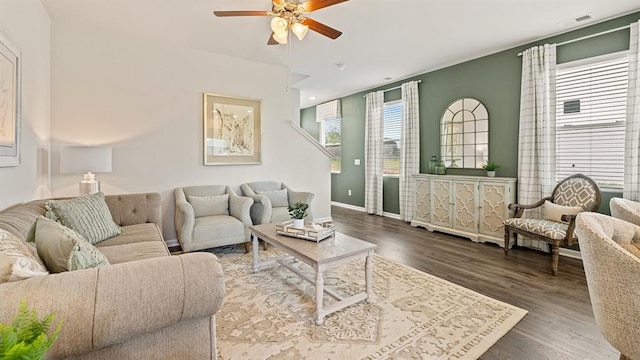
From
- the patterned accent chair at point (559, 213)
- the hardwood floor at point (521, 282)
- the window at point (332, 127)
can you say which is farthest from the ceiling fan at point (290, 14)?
the window at point (332, 127)

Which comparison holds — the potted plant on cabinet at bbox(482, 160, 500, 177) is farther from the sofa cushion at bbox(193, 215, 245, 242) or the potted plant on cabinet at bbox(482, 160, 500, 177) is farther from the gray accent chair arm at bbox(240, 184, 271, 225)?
the sofa cushion at bbox(193, 215, 245, 242)

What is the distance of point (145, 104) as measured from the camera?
147 inches

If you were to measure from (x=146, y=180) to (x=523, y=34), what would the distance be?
201 inches

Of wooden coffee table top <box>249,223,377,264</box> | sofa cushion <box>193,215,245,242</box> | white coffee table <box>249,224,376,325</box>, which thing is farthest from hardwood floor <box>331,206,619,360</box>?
sofa cushion <box>193,215,245,242</box>

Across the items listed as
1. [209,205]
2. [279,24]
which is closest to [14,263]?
[279,24]

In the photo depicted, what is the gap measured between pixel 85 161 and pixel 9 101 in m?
0.88

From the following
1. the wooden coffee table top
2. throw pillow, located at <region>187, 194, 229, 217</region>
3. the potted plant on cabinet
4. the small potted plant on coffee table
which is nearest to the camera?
the wooden coffee table top

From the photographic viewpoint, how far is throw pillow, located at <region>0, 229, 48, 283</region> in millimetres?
1016

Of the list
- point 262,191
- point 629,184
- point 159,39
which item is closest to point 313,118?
point 262,191

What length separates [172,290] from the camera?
112 cm

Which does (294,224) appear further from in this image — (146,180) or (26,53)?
(26,53)

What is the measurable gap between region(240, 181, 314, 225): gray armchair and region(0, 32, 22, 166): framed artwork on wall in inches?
88.3

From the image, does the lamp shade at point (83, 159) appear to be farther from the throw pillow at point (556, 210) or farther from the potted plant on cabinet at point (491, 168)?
the throw pillow at point (556, 210)

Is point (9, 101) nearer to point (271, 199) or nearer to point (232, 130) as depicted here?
Answer: point (232, 130)
